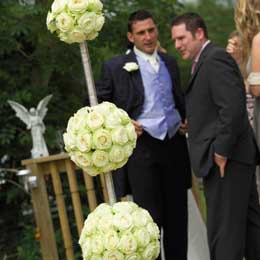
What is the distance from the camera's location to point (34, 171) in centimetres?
462

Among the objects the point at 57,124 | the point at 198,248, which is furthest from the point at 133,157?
the point at 57,124

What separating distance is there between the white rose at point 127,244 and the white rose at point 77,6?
2.16 ft

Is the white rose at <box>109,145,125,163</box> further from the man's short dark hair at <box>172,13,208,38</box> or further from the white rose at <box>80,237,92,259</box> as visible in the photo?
the man's short dark hair at <box>172,13,208,38</box>

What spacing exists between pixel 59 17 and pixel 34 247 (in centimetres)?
404

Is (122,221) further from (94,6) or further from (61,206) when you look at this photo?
(61,206)

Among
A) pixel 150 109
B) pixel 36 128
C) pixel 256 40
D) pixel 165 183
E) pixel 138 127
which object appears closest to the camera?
pixel 256 40

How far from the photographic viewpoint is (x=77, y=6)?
201 cm

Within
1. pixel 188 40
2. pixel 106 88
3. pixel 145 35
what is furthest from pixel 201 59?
pixel 106 88

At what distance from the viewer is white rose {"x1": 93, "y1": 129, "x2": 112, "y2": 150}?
196 cm

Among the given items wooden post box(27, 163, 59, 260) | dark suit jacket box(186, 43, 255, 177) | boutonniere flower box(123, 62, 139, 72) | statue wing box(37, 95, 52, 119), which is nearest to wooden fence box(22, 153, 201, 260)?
wooden post box(27, 163, 59, 260)

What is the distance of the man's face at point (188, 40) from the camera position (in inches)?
150

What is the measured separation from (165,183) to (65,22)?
2.35 meters

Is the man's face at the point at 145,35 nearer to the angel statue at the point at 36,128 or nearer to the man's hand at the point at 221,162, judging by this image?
the man's hand at the point at 221,162

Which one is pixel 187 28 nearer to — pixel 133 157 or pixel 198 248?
pixel 133 157
